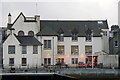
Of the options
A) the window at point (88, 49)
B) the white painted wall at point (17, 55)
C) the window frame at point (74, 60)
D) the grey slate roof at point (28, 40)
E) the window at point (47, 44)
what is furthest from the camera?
the window at point (88, 49)

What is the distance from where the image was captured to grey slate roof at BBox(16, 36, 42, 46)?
57469mm

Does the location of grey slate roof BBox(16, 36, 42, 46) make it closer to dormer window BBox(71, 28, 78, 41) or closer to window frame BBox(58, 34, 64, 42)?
window frame BBox(58, 34, 64, 42)

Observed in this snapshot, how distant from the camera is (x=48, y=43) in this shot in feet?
197

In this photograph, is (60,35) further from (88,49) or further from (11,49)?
(11,49)

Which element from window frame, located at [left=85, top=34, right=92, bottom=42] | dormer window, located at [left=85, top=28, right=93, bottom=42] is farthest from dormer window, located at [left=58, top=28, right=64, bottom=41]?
dormer window, located at [left=85, top=28, right=93, bottom=42]

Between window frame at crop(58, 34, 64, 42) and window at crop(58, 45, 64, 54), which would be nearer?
window at crop(58, 45, 64, 54)

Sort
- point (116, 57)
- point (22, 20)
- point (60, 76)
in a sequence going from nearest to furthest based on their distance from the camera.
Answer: point (60, 76) → point (116, 57) → point (22, 20)

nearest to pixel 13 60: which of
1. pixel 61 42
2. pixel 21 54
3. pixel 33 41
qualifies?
pixel 21 54

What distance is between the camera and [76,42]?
6159 cm

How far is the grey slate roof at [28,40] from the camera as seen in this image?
57.5m

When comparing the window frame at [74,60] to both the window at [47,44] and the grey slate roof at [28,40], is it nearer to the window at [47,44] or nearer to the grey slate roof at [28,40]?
the window at [47,44]

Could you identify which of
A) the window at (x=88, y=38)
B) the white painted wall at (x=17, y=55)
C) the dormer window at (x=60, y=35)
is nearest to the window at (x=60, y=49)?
the dormer window at (x=60, y=35)

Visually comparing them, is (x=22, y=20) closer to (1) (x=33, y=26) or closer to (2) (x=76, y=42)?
(1) (x=33, y=26)

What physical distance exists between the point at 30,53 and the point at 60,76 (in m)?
17.6
